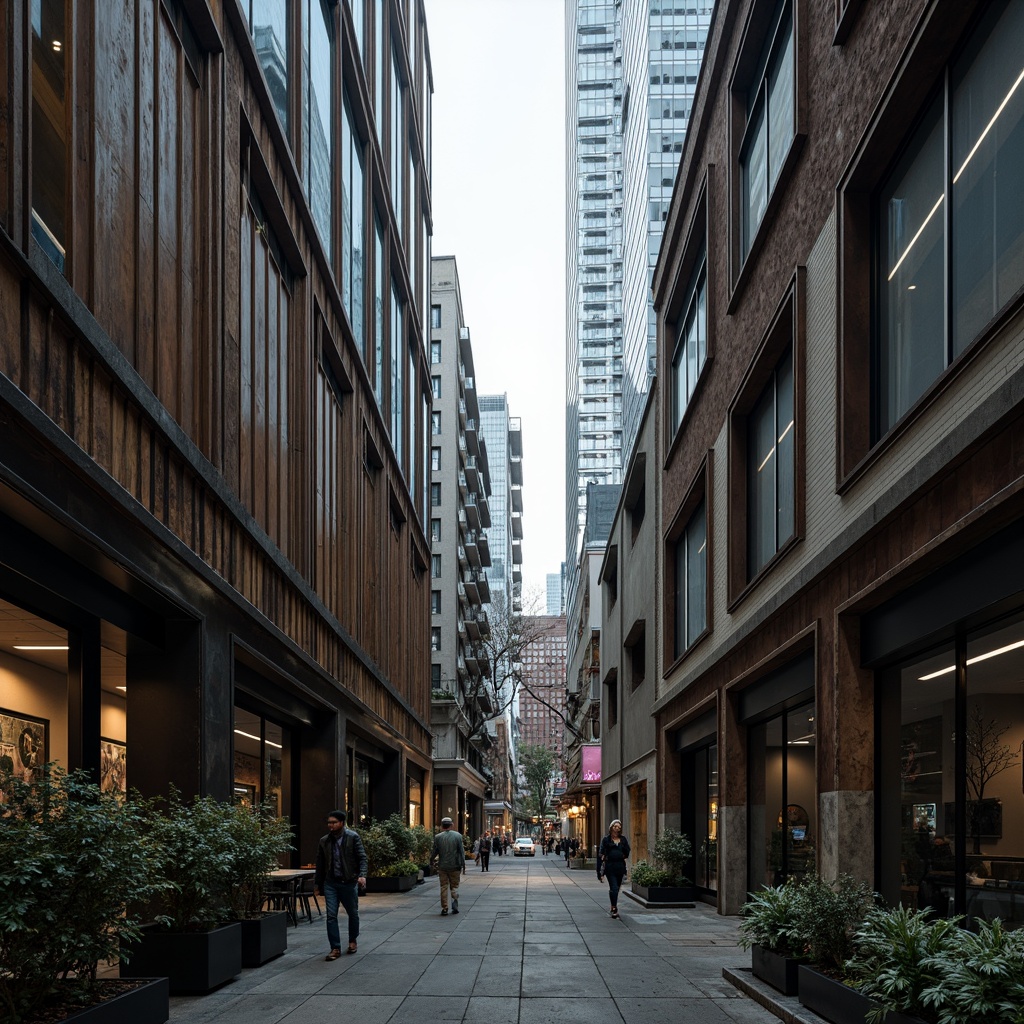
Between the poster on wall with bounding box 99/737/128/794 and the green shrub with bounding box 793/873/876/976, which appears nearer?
the green shrub with bounding box 793/873/876/976

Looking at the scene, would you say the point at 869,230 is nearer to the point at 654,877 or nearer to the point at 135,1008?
the point at 135,1008

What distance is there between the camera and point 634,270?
248 ft

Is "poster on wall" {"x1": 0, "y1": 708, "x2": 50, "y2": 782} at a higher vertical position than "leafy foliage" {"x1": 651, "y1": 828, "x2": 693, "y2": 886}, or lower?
higher

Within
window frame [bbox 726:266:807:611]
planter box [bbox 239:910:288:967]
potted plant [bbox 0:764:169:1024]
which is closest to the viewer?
potted plant [bbox 0:764:169:1024]

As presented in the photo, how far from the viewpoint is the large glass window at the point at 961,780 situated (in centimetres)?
902

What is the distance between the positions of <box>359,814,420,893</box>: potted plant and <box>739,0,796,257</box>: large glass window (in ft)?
53.4

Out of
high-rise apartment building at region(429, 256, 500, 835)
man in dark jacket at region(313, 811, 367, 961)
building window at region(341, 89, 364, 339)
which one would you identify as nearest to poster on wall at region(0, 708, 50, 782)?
man in dark jacket at region(313, 811, 367, 961)

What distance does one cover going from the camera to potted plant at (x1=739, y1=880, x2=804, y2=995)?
10.8 meters

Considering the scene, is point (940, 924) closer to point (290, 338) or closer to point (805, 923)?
point (805, 923)

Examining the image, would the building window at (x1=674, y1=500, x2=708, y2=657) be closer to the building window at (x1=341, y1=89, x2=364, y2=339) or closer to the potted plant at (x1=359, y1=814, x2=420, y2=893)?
the potted plant at (x1=359, y1=814, x2=420, y2=893)

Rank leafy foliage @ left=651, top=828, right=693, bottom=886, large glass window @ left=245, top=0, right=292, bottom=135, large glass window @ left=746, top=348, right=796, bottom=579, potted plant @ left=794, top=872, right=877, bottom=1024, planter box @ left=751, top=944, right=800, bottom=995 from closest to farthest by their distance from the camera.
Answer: potted plant @ left=794, top=872, right=877, bottom=1024 < planter box @ left=751, top=944, right=800, bottom=995 < large glass window @ left=746, top=348, right=796, bottom=579 < large glass window @ left=245, top=0, right=292, bottom=135 < leafy foliage @ left=651, top=828, right=693, bottom=886

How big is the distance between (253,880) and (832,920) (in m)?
6.44

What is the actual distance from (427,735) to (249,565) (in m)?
34.3

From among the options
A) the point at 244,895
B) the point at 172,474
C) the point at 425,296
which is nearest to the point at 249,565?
the point at 172,474
